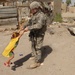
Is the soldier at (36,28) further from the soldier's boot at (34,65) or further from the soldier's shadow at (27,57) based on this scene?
the soldier's shadow at (27,57)

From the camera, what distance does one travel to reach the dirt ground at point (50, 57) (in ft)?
19.6

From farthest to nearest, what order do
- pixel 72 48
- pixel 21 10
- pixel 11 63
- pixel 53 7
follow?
1. pixel 53 7
2. pixel 21 10
3. pixel 72 48
4. pixel 11 63

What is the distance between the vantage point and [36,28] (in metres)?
5.79

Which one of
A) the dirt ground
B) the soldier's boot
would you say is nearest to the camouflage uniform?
the soldier's boot

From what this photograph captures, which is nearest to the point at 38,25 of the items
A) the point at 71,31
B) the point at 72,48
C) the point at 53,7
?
the point at 72,48

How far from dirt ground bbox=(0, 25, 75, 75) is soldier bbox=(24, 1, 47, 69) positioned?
0.89ft

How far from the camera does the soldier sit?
579cm

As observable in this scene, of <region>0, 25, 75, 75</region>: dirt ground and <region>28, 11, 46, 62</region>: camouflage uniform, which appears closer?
<region>28, 11, 46, 62</region>: camouflage uniform

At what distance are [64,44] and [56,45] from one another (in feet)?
0.79

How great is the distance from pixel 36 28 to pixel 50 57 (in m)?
1.21

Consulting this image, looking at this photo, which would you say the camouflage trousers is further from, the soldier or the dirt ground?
the dirt ground

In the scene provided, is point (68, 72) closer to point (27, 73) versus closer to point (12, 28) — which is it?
point (27, 73)

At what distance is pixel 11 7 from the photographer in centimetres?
1139

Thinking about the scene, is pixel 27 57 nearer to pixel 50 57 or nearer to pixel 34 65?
pixel 50 57
